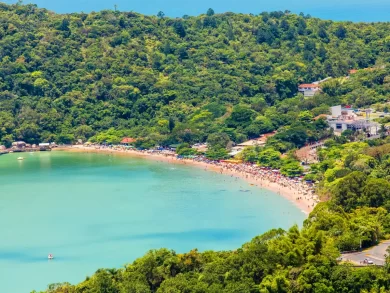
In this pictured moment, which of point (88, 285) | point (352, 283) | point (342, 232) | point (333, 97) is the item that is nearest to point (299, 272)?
point (352, 283)

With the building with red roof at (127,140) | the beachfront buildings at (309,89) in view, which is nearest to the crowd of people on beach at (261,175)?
the building with red roof at (127,140)

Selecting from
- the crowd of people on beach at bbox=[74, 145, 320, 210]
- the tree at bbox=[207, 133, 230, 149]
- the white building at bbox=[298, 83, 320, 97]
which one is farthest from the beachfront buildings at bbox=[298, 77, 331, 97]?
the crowd of people on beach at bbox=[74, 145, 320, 210]

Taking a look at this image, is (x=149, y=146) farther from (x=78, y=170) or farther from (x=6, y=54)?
(x=6, y=54)

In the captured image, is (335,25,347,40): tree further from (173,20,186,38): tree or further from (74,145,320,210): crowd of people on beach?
(74,145,320,210): crowd of people on beach

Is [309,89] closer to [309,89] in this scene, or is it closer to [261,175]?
[309,89]

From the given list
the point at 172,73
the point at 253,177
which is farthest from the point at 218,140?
the point at 172,73

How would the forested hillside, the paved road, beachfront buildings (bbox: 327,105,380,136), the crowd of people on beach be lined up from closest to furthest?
the paved road
the crowd of people on beach
beachfront buildings (bbox: 327,105,380,136)
the forested hillside
